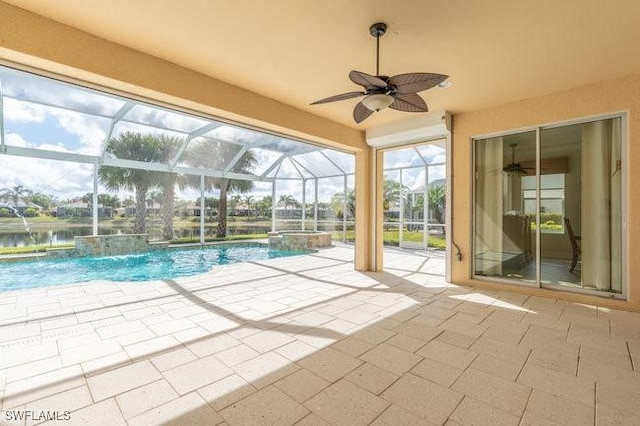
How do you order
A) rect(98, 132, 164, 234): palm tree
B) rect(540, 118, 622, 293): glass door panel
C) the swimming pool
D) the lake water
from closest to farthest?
rect(540, 118, 622, 293): glass door panel < the swimming pool < the lake water < rect(98, 132, 164, 234): palm tree

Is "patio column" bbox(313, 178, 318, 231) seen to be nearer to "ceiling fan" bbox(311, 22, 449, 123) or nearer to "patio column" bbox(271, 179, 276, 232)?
"patio column" bbox(271, 179, 276, 232)

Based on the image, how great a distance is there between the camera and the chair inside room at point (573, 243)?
399cm

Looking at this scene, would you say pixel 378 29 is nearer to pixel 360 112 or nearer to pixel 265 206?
pixel 360 112

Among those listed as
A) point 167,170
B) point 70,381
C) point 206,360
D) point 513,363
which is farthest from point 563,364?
point 167,170

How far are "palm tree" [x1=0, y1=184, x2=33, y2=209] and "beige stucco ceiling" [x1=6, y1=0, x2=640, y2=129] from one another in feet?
20.8

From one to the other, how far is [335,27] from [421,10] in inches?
27.7

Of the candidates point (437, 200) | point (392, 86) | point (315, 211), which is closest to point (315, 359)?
point (392, 86)

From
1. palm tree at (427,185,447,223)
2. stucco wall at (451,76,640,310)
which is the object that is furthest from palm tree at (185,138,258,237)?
stucco wall at (451,76,640,310)

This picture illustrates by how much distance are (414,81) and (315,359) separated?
2.33 m

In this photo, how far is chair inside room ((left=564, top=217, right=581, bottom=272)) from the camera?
399cm

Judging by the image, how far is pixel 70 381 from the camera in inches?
76.9

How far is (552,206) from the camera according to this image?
4.16 metres

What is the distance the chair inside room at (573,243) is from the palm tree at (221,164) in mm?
8010

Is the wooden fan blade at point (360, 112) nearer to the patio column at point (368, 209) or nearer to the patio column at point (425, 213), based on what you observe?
the patio column at point (368, 209)
